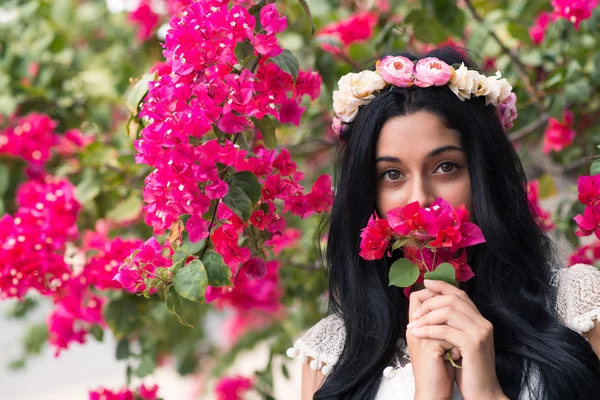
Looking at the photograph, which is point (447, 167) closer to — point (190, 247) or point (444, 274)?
point (444, 274)

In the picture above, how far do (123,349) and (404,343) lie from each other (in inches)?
34.6

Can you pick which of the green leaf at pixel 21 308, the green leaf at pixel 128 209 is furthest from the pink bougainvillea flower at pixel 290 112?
the green leaf at pixel 21 308

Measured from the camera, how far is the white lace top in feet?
4.74

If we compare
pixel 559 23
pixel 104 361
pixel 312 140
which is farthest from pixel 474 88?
pixel 104 361

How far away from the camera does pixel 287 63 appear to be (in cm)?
144

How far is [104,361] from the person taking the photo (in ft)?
22.7

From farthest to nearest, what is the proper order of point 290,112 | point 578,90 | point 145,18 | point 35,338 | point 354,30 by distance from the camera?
point 35,338 < point 145,18 < point 354,30 < point 578,90 < point 290,112

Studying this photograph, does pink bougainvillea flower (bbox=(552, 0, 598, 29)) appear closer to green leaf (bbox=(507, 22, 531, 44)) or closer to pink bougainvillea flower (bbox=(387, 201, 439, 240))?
green leaf (bbox=(507, 22, 531, 44))

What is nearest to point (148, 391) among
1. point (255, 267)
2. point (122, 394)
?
point (122, 394)

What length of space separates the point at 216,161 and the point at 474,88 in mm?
501

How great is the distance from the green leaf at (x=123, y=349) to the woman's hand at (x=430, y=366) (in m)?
1.03

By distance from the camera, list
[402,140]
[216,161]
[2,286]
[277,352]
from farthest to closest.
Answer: [277,352]
[2,286]
[402,140]
[216,161]

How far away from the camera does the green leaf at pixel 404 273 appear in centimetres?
128

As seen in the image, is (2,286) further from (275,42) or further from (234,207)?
(275,42)
